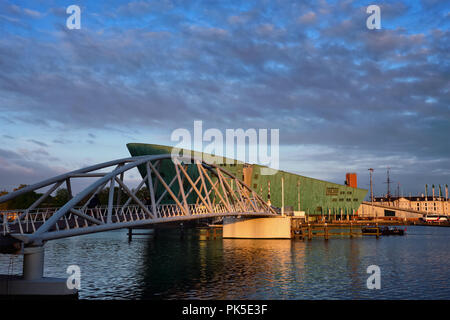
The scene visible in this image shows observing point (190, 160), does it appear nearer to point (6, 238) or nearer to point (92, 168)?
point (92, 168)

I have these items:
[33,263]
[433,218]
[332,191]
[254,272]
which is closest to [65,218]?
[33,263]

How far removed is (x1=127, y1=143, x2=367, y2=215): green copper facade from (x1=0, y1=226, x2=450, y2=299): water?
57438mm

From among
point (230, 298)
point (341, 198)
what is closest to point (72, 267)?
point (230, 298)

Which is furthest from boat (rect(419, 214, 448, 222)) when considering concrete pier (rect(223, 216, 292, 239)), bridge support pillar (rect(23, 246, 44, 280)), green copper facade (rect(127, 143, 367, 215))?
bridge support pillar (rect(23, 246, 44, 280))

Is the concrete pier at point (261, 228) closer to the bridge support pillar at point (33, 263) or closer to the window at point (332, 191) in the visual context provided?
the window at point (332, 191)

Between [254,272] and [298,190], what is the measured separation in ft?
270

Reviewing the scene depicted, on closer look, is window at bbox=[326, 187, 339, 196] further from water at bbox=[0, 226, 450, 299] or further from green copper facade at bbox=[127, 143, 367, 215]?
water at bbox=[0, 226, 450, 299]

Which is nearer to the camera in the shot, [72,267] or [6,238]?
[6,238]

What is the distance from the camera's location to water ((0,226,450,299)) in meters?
32.2

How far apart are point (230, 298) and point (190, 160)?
2367 centimetres

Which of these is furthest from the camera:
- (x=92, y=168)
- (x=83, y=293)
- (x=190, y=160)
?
(x=190, y=160)

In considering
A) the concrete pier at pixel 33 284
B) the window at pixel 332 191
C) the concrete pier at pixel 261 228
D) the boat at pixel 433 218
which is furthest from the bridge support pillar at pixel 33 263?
the boat at pixel 433 218

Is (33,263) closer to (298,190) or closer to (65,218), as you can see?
(65,218)
